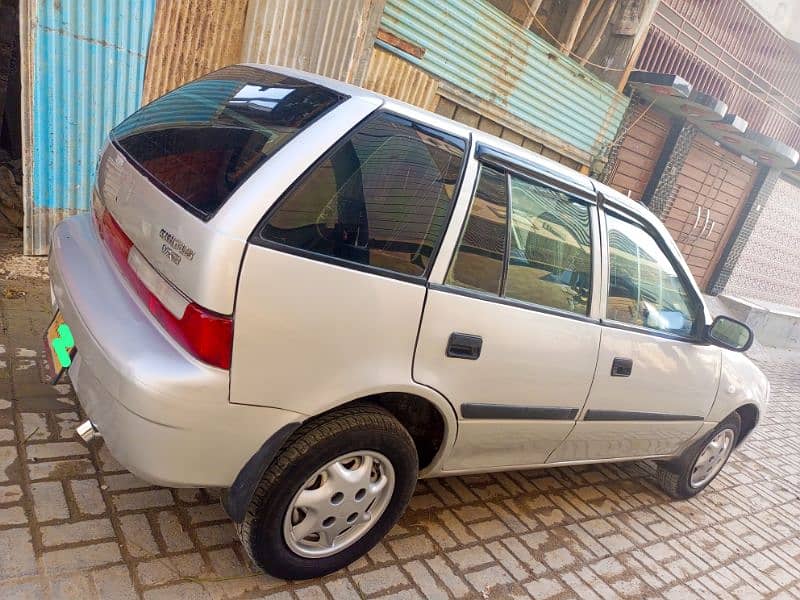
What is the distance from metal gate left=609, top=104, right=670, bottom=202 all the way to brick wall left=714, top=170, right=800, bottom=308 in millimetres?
3813

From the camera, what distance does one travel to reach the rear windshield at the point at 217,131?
1826 millimetres

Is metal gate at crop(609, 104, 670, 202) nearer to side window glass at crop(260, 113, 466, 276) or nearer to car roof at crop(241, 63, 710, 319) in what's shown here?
car roof at crop(241, 63, 710, 319)

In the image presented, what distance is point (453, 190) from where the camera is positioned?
2166 mm

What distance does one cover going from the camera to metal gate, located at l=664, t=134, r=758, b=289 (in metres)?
10.4

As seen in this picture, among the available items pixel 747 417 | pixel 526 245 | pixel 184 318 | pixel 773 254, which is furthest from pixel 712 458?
pixel 773 254

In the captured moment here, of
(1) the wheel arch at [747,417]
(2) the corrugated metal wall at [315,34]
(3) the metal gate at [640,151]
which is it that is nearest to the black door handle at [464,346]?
(1) the wheel arch at [747,417]

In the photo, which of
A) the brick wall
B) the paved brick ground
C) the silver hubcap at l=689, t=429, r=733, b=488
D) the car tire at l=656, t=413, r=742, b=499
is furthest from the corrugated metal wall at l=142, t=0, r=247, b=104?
the brick wall

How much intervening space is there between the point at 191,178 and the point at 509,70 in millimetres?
6089

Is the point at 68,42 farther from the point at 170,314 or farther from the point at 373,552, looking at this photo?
the point at 373,552

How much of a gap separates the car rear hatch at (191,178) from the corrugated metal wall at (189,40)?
2778 mm

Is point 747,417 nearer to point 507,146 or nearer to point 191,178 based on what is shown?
point 507,146

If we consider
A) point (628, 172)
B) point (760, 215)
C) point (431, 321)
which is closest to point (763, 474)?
point (431, 321)

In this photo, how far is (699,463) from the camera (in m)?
3.85

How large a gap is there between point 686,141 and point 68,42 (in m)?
9.29
